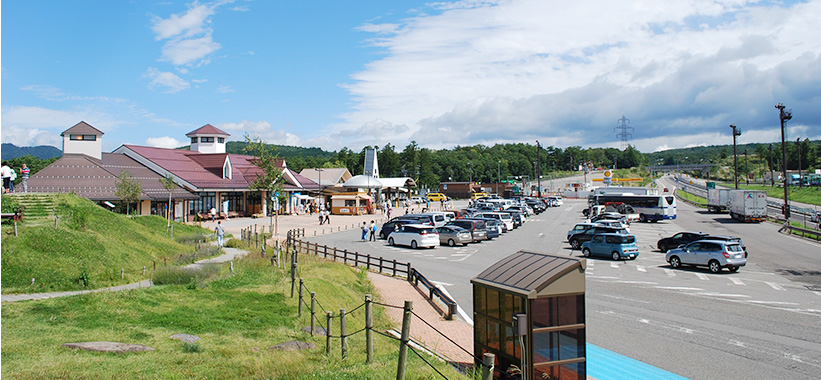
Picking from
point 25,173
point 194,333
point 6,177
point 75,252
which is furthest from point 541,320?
point 25,173

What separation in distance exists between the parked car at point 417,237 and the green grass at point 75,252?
1380cm

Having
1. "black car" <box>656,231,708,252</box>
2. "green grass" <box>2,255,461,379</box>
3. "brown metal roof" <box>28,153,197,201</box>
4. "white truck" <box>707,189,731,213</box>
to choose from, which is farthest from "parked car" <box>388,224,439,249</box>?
"white truck" <box>707,189,731,213</box>

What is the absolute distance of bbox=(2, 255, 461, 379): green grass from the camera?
27.6 ft

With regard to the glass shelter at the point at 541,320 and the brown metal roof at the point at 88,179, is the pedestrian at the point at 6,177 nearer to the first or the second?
the brown metal roof at the point at 88,179

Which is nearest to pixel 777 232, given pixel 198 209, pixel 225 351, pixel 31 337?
pixel 225 351

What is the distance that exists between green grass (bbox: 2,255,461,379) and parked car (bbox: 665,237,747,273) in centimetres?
1720

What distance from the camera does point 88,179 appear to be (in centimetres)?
4428

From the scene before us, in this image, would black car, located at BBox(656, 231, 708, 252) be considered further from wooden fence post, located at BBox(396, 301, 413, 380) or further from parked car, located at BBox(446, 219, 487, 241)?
wooden fence post, located at BBox(396, 301, 413, 380)

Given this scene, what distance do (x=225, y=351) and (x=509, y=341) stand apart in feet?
16.5

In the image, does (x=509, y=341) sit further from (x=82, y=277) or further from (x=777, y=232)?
(x=777, y=232)

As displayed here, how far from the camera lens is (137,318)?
38.7 feet

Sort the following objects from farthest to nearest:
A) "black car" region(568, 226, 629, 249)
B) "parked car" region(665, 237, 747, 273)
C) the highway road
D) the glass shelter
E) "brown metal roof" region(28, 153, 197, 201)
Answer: "brown metal roof" region(28, 153, 197, 201) < "black car" region(568, 226, 629, 249) < "parked car" region(665, 237, 747, 273) < the highway road < the glass shelter

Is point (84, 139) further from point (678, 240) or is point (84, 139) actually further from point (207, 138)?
point (678, 240)

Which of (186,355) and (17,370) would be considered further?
(186,355)
